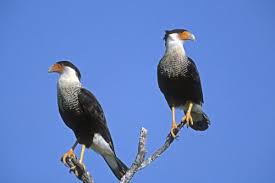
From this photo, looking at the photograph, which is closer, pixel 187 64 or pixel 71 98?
pixel 71 98

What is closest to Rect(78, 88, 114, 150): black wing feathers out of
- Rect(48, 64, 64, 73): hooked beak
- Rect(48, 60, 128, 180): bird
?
Rect(48, 60, 128, 180): bird

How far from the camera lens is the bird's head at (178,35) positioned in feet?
24.7

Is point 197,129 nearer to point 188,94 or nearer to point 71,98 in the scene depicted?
point 188,94

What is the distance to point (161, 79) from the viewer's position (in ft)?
24.4

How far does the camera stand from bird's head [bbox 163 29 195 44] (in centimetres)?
752

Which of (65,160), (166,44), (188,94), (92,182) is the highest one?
(166,44)

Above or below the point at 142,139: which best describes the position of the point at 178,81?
above

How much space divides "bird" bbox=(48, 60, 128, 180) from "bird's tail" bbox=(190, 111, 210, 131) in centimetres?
146

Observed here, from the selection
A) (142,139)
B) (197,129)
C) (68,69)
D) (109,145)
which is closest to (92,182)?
(142,139)

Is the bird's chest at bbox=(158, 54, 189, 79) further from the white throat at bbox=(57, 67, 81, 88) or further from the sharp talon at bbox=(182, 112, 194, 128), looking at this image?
the white throat at bbox=(57, 67, 81, 88)

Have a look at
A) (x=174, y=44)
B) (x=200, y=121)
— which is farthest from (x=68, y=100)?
(x=200, y=121)

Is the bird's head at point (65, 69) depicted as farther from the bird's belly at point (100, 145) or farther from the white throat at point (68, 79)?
the bird's belly at point (100, 145)

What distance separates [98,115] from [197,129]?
173 cm

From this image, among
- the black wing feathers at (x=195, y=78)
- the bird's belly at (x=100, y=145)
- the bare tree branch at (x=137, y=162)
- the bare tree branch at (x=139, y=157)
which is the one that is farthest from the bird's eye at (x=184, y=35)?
the bare tree branch at (x=139, y=157)
